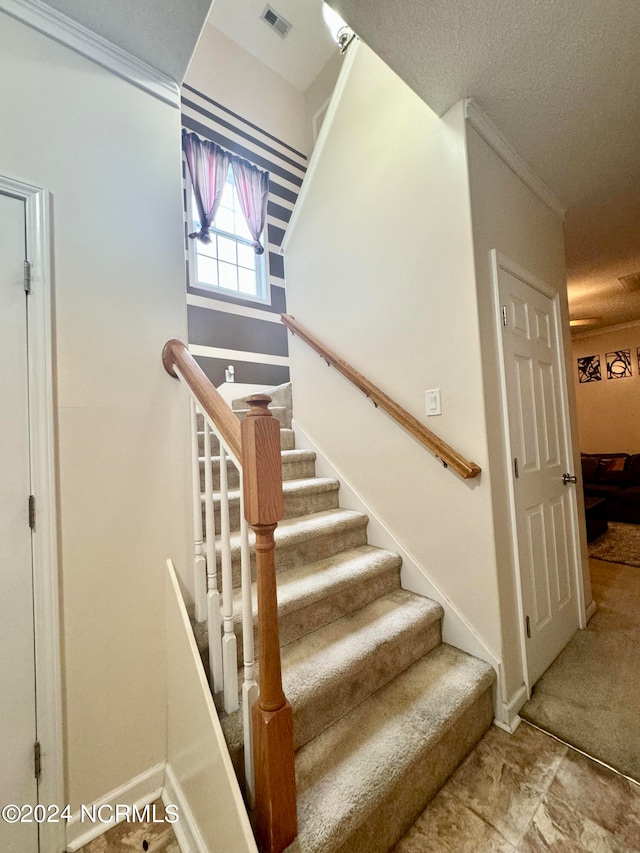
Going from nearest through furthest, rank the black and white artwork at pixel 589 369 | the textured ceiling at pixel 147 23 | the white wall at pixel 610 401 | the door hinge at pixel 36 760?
1. the door hinge at pixel 36 760
2. the textured ceiling at pixel 147 23
3. the white wall at pixel 610 401
4. the black and white artwork at pixel 589 369

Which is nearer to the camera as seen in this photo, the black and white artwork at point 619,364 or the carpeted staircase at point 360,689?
the carpeted staircase at point 360,689

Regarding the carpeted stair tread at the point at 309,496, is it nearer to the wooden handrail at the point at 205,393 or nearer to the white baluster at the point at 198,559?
the white baluster at the point at 198,559

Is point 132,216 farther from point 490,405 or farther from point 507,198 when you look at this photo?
point 507,198

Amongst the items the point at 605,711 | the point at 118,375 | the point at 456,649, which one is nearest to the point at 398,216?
the point at 118,375

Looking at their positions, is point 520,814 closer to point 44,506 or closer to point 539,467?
point 539,467

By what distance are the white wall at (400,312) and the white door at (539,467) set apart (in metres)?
0.25

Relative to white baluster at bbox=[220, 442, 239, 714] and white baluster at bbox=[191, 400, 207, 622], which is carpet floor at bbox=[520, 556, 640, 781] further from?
white baluster at bbox=[191, 400, 207, 622]

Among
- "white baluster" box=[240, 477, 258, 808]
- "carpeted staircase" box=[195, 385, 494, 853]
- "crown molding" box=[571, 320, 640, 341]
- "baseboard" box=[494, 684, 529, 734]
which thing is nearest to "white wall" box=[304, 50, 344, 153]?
"carpeted staircase" box=[195, 385, 494, 853]

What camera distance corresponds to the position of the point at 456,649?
1.66m

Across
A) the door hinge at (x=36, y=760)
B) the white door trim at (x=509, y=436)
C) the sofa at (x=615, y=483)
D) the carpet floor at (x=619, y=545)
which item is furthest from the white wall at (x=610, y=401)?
the door hinge at (x=36, y=760)

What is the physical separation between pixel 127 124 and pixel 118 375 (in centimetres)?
101

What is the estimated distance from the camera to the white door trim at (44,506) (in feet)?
3.71

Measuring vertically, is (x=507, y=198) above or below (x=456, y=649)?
above

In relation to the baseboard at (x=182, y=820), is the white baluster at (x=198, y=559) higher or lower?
higher
